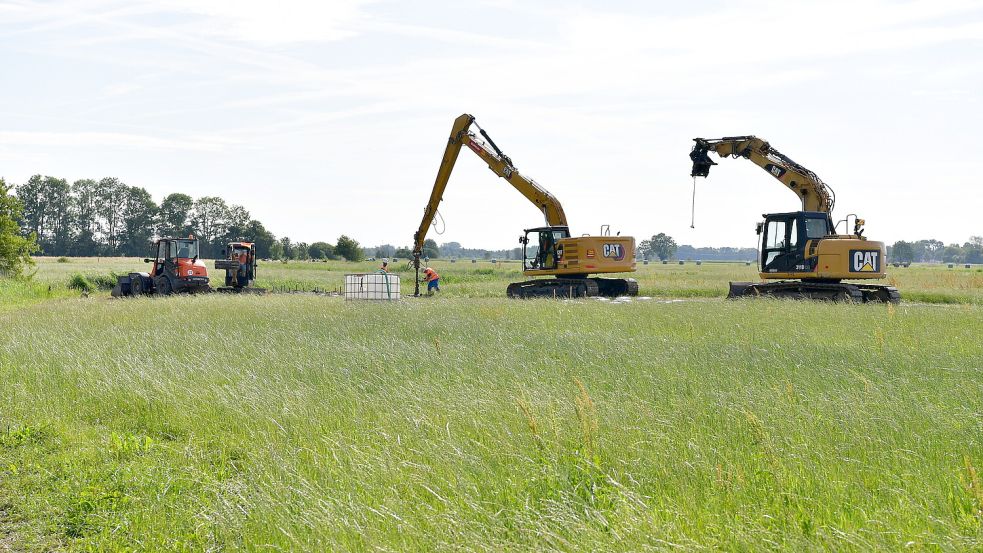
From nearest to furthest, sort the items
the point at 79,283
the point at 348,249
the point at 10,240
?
the point at 10,240 → the point at 79,283 → the point at 348,249

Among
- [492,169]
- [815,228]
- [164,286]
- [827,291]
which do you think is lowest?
[164,286]

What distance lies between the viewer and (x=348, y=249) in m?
91.2

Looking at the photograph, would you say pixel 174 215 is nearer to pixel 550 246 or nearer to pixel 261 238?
pixel 261 238

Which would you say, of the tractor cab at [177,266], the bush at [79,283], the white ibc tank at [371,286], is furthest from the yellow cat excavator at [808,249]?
the bush at [79,283]

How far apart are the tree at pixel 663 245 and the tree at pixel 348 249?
86.6 metres

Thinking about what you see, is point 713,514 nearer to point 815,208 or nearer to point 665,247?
point 815,208

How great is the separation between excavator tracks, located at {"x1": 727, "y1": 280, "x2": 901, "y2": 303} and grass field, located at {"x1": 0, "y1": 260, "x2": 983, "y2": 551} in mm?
9093

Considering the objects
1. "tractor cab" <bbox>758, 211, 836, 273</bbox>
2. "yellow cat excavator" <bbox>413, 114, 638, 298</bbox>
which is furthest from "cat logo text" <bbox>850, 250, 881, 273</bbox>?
"yellow cat excavator" <bbox>413, 114, 638, 298</bbox>

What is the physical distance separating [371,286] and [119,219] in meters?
103

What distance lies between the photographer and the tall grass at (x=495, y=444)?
4730mm

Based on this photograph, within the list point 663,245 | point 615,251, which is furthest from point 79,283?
point 663,245

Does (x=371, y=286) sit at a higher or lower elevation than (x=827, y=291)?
lower

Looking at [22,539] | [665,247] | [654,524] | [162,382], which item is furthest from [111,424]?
[665,247]

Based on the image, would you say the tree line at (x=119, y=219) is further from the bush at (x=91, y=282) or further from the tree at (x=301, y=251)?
the bush at (x=91, y=282)
